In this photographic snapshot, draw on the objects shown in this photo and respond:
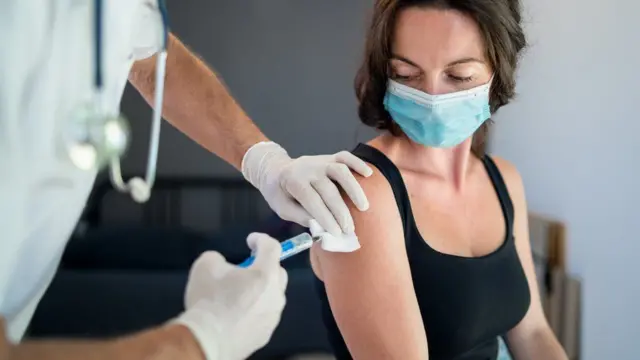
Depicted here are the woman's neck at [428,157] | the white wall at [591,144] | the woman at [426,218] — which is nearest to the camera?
the woman at [426,218]

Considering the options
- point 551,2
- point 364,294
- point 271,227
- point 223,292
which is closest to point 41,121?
point 223,292

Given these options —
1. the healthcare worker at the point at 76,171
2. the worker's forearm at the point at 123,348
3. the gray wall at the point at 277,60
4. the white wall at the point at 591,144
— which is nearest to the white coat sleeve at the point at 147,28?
the healthcare worker at the point at 76,171

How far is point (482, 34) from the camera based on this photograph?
3.21 feet

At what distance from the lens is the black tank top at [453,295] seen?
948 millimetres

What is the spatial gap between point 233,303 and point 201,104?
49 cm

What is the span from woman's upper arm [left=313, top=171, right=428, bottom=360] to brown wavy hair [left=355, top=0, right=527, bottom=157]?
0.22 meters

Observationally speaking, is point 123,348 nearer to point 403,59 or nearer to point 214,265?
point 214,265

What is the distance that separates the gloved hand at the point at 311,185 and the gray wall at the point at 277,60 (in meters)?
1.69

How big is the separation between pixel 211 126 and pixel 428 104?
38cm

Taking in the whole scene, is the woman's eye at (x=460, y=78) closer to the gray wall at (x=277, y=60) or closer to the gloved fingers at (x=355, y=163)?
the gloved fingers at (x=355, y=163)

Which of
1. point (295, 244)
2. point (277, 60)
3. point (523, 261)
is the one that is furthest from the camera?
point (277, 60)

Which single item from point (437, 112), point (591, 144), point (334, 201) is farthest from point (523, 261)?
point (591, 144)

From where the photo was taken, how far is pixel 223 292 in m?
0.58

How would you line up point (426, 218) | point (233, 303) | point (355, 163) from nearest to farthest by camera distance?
point (233, 303), point (355, 163), point (426, 218)
